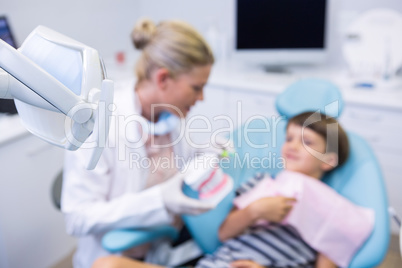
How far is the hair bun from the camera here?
1226 mm

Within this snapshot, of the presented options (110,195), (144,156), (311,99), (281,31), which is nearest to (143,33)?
(144,156)

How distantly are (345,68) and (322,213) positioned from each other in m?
1.44

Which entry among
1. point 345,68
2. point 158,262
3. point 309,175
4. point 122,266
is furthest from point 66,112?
point 345,68

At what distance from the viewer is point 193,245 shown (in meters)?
1.34

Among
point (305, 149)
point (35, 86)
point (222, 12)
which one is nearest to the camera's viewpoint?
point (35, 86)

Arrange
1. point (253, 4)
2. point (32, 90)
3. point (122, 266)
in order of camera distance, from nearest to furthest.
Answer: point (32, 90) < point (122, 266) < point (253, 4)

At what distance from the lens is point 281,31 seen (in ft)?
7.58

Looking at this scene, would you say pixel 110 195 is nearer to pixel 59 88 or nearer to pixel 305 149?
pixel 305 149

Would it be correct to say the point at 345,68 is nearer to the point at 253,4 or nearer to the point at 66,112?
the point at 253,4

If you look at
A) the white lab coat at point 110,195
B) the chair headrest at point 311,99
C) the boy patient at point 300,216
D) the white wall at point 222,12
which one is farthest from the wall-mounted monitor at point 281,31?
the white lab coat at point 110,195

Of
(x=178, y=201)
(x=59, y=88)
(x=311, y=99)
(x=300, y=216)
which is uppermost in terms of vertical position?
(x=59, y=88)

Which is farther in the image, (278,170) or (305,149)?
(278,170)

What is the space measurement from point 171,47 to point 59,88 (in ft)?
2.59

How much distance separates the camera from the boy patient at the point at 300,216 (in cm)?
120
